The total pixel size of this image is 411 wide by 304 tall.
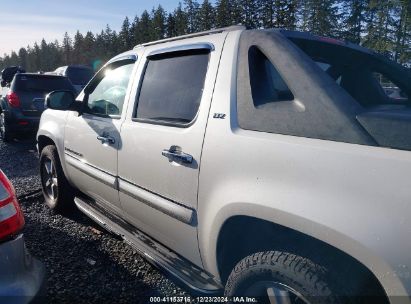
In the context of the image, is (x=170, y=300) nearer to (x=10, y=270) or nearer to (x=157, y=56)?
(x=10, y=270)

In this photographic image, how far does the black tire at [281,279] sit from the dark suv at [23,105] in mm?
7852

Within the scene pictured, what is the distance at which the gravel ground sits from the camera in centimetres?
291

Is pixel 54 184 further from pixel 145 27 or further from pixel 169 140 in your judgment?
pixel 145 27

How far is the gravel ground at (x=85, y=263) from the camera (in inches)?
114

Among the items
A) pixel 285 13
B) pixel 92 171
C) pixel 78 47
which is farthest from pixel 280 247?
pixel 78 47

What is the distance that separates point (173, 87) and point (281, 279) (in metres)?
1.53

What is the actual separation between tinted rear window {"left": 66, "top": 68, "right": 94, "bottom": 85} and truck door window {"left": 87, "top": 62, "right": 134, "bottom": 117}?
13342mm

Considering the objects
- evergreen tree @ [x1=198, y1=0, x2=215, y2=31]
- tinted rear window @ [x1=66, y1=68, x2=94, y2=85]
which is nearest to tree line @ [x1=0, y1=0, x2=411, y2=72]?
evergreen tree @ [x1=198, y1=0, x2=215, y2=31]

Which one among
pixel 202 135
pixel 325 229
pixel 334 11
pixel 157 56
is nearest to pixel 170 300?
pixel 202 135

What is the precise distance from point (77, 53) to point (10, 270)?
112779mm

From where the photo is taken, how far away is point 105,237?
3896 mm

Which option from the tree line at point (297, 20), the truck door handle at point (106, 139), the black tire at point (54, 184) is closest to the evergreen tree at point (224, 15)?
the tree line at point (297, 20)

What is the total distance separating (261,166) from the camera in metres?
1.87

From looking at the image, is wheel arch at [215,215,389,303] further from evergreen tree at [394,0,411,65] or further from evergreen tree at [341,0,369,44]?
evergreen tree at [341,0,369,44]
